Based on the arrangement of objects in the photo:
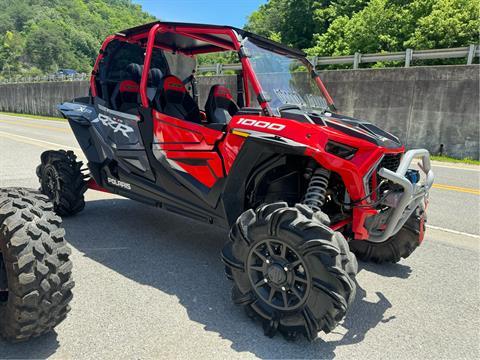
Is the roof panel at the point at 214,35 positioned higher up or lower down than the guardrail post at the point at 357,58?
lower down

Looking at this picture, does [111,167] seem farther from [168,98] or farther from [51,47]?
[51,47]

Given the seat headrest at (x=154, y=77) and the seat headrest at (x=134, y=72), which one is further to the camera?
the seat headrest at (x=134, y=72)

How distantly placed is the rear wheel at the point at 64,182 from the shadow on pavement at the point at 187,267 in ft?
0.68

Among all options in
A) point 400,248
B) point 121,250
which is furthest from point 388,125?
point 121,250

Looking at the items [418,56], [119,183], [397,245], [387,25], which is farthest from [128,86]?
[387,25]

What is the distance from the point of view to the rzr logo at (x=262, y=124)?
10.7 ft

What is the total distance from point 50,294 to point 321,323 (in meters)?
1.80

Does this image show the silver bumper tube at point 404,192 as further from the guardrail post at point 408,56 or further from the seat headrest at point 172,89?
the guardrail post at point 408,56

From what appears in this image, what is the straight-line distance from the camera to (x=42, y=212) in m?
2.75

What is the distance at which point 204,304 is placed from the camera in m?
3.33

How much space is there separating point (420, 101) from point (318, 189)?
12.0 meters

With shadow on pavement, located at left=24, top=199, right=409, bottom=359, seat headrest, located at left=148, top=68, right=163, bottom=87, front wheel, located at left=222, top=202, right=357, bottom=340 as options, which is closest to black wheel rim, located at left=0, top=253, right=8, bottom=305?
shadow on pavement, located at left=24, top=199, right=409, bottom=359

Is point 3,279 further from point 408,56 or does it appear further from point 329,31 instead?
point 329,31

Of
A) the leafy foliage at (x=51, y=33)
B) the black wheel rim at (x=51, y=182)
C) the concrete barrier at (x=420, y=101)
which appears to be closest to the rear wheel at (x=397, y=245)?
the black wheel rim at (x=51, y=182)
